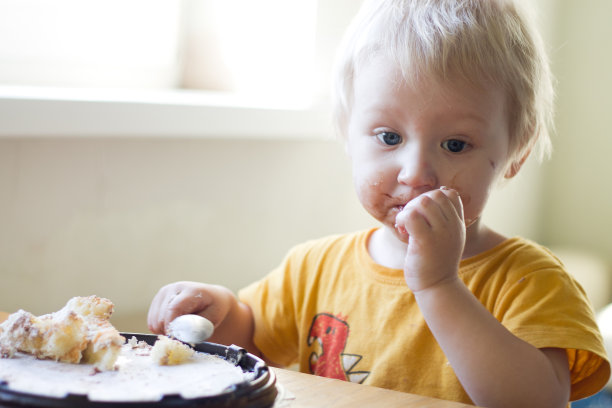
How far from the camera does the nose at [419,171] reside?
0.83 metres

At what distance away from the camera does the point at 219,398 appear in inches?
18.8

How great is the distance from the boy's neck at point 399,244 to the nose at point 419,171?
132mm

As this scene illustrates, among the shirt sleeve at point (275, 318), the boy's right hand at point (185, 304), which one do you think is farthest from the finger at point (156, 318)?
the shirt sleeve at point (275, 318)

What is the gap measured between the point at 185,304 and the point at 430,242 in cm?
29

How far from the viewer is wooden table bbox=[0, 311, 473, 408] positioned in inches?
21.8

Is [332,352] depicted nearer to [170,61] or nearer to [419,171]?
[419,171]

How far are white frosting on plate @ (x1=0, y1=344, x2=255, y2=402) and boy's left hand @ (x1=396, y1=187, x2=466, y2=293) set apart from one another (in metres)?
0.25

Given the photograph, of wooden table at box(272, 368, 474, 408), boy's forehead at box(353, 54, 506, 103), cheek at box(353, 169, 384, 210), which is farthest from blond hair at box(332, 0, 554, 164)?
wooden table at box(272, 368, 474, 408)

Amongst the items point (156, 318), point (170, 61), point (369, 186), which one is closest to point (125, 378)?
point (156, 318)

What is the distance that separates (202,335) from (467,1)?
21.0 inches

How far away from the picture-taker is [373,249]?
105cm

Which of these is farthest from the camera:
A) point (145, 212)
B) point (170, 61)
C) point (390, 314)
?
point (170, 61)

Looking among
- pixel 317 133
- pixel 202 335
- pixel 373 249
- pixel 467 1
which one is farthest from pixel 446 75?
pixel 317 133

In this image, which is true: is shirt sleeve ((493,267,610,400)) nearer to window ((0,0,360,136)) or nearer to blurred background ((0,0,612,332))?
blurred background ((0,0,612,332))
